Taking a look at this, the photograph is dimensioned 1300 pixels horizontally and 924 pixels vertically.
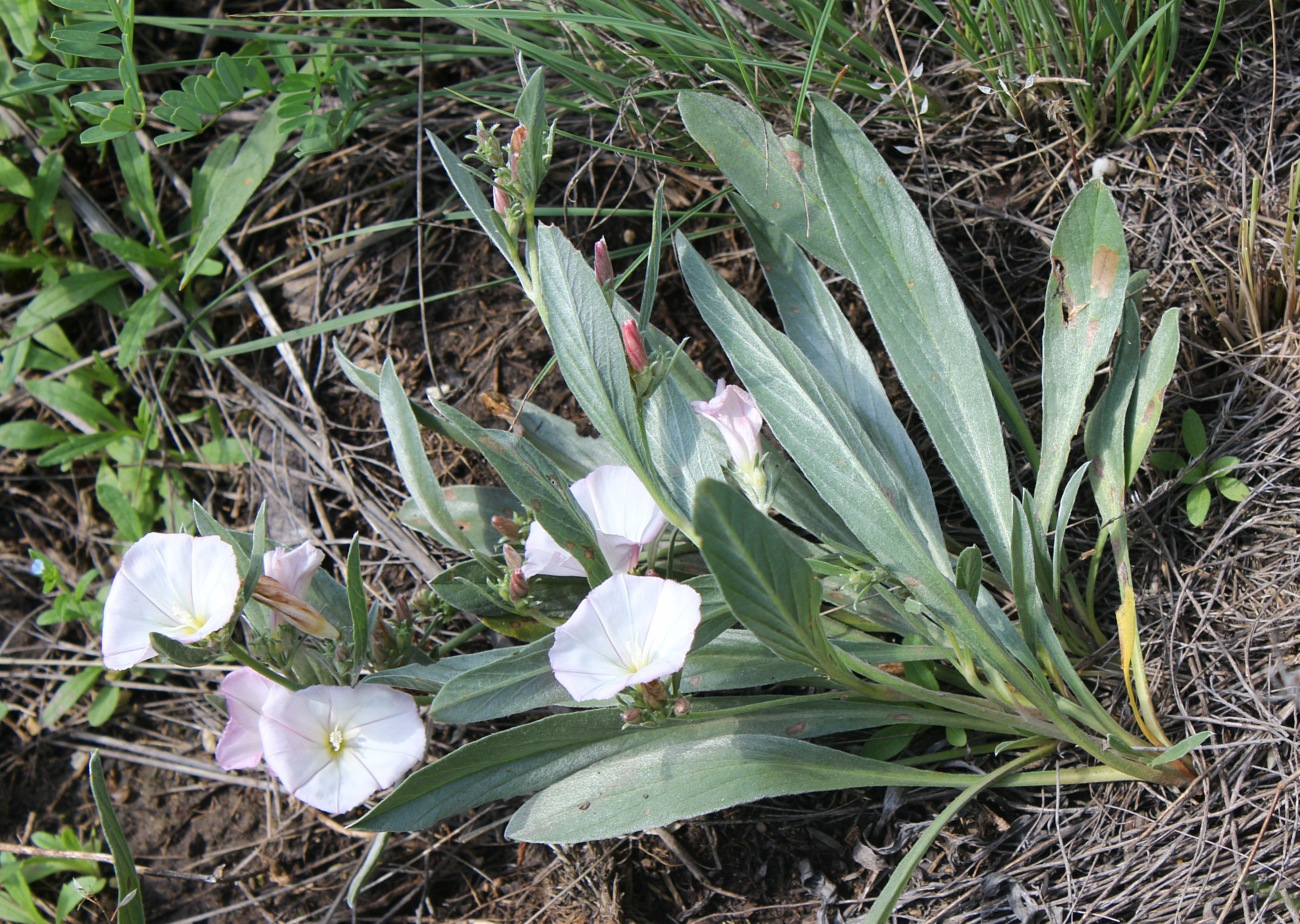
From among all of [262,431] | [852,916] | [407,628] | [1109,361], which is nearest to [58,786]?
[262,431]

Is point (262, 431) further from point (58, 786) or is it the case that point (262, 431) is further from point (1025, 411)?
point (1025, 411)

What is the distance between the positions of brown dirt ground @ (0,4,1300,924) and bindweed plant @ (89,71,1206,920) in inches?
4.9

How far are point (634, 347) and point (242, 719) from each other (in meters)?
0.79

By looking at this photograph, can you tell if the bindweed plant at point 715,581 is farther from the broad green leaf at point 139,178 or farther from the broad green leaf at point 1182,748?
the broad green leaf at point 139,178

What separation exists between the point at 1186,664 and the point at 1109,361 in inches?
21.7

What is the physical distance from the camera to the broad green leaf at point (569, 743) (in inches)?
57.4

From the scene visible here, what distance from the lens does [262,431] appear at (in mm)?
2287

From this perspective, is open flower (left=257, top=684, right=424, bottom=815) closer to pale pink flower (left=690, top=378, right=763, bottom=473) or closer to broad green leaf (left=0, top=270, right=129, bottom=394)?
pale pink flower (left=690, top=378, right=763, bottom=473)

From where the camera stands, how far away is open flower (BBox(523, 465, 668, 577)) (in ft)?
4.75

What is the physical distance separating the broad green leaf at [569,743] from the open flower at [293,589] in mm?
282

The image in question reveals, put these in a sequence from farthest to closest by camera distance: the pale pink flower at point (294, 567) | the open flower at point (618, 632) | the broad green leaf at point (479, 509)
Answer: the broad green leaf at point (479, 509), the pale pink flower at point (294, 567), the open flower at point (618, 632)

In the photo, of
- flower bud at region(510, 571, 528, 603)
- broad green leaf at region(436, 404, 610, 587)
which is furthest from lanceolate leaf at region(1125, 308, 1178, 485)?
flower bud at region(510, 571, 528, 603)

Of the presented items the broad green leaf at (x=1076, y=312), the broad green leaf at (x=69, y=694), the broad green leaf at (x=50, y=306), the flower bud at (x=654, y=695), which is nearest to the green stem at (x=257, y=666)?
the flower bud at (x=654, y=695)

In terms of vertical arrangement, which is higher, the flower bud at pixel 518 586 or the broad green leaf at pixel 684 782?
the flower bud at pixel 518 586
